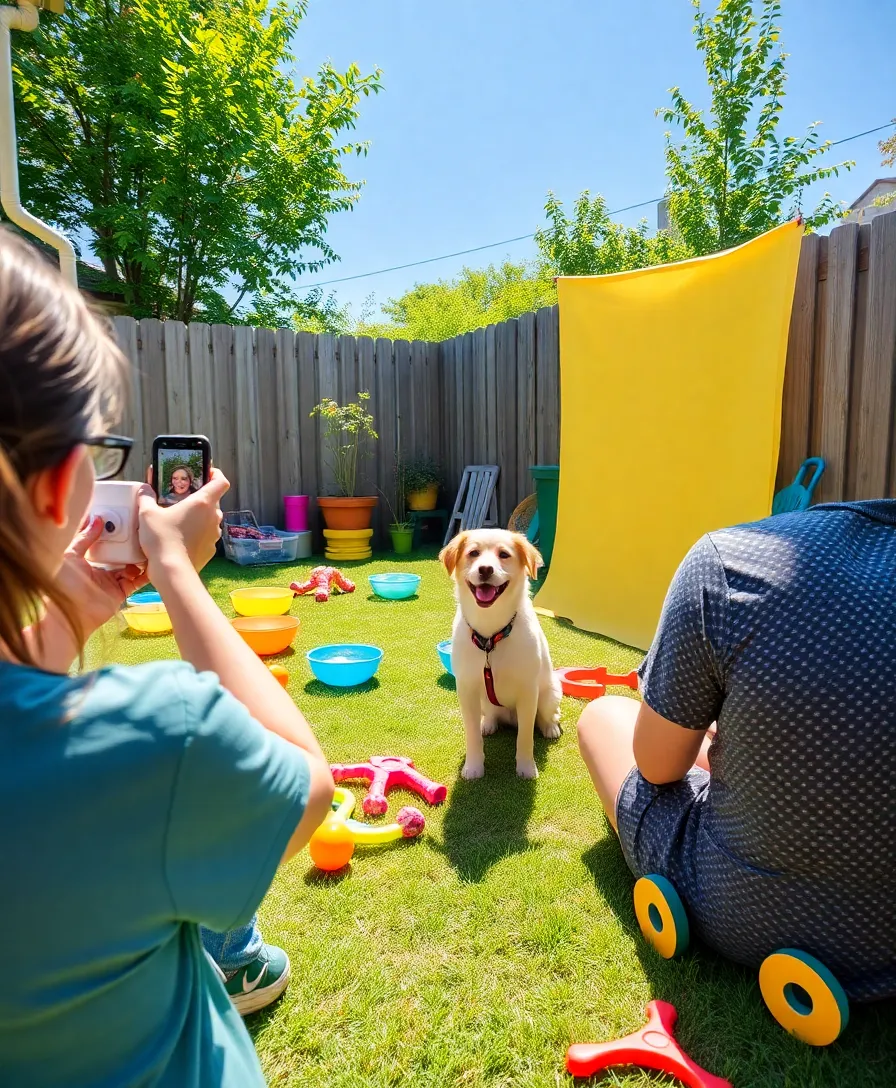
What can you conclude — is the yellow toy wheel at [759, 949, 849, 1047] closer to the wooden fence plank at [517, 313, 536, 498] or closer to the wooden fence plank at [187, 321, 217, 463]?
the wooden fence plank at [517, 313, 536, 498]

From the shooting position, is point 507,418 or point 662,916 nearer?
point 662,916

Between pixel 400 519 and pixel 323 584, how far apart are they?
3.14m

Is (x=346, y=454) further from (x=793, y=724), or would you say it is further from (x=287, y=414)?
(x=793, y=724)

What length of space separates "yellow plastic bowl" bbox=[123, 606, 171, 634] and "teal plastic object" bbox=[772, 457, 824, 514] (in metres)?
4.56

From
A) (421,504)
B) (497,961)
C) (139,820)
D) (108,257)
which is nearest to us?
(139,820)

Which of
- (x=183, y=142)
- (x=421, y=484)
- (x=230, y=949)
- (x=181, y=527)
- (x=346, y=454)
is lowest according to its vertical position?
(x=230, y=949)

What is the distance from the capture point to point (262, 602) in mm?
5094

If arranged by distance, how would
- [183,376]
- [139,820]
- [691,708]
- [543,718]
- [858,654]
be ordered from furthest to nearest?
[183,376] → [543,718] → [691,708] → [858,654] → [139,820]

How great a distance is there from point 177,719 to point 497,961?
66.6 inches

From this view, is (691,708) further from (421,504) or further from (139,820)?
(421,504)

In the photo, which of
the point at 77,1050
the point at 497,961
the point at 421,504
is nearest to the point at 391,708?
the point at 497,961

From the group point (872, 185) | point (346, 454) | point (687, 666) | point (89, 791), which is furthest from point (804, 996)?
point (872, 185)

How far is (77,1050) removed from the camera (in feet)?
1.97

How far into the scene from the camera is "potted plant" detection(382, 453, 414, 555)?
870 cm
